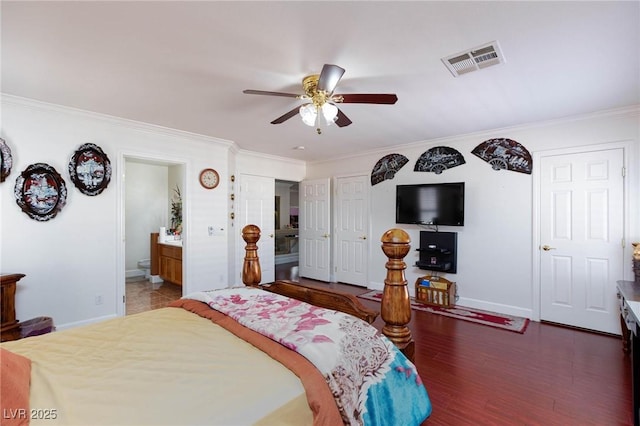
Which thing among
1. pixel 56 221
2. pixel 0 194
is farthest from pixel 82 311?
pixel 0 194

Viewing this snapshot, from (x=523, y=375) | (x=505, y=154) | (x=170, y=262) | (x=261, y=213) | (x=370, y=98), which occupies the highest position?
(x=370, y=98)

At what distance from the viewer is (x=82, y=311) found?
331 cm

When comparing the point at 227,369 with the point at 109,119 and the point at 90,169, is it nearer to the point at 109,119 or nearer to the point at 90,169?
the point at 90,169

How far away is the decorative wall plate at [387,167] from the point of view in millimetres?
4952

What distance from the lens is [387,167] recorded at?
5.09 m

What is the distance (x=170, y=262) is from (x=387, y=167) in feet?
13.5

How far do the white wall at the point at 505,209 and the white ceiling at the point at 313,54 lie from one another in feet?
1.18

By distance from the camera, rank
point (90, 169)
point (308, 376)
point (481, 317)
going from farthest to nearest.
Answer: point (481, 317)
point (90, 169)
point (308, 376)

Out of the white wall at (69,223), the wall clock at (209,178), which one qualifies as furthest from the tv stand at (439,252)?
the white wall at (69,223)

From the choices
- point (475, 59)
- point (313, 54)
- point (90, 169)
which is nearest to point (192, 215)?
point (90, 169)

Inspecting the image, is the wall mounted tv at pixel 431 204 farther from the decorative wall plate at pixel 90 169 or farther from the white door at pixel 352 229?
the decorative wall plate at pixel 90 169

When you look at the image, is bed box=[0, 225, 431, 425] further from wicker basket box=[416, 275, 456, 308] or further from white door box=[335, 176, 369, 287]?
white door box=[335, 176, 369, 287]

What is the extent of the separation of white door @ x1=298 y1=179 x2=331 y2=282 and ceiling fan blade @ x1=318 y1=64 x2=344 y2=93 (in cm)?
364

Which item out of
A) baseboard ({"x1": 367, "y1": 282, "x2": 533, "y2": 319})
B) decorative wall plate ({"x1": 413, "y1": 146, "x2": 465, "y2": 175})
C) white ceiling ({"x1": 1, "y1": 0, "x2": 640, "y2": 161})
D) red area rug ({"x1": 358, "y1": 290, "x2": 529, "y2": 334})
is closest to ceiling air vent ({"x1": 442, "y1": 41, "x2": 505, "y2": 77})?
white ceiling ({"x1": 1, "y1": 0, "x2": 640, "y2": 161})
